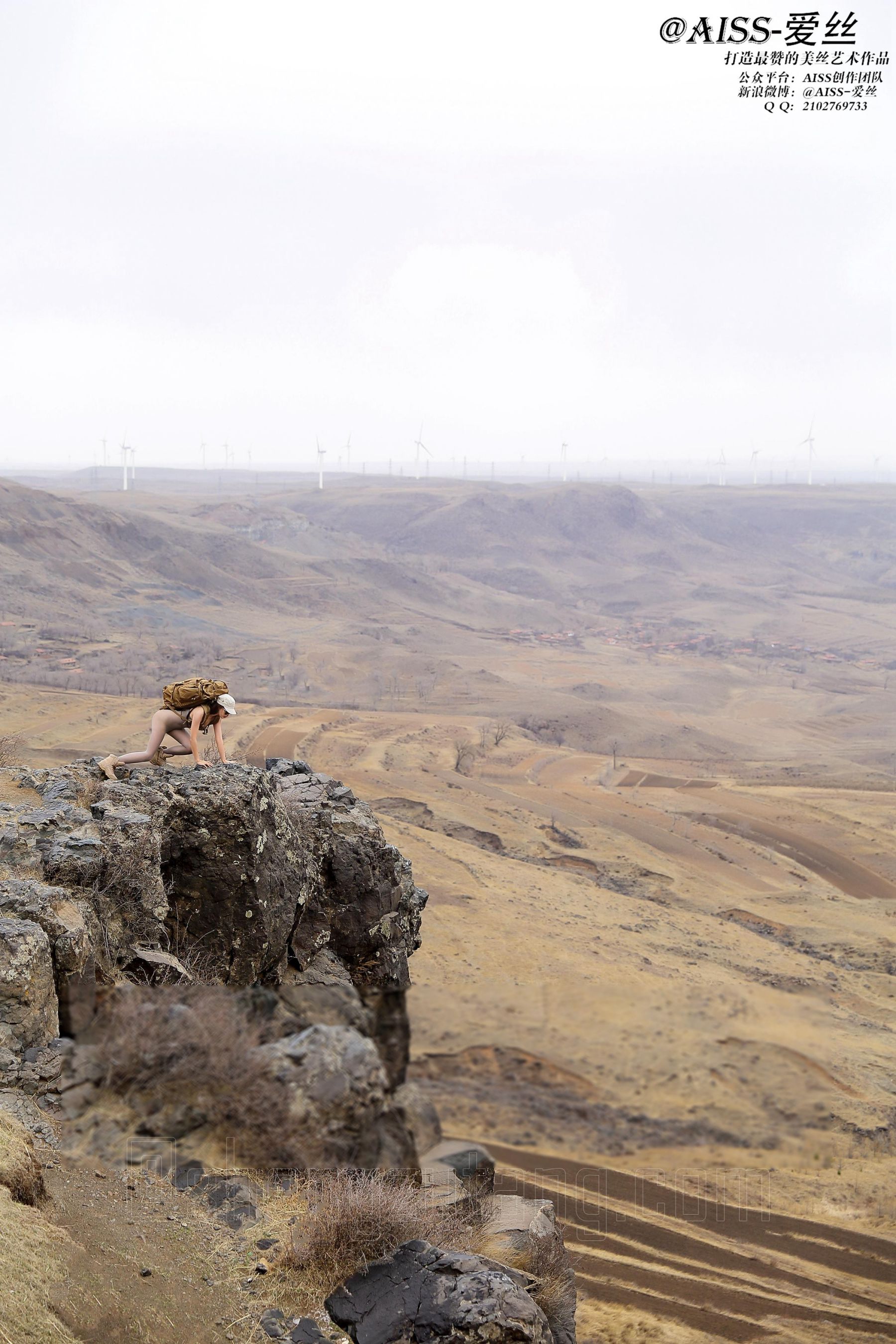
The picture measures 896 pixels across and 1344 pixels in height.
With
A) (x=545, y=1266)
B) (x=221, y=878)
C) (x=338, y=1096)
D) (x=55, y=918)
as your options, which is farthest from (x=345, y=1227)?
(x=221, y=878)

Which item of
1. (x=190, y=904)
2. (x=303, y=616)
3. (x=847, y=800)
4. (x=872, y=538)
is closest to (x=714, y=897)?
(x=847, y=800)

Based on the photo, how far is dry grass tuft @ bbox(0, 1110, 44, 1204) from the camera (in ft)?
17.6

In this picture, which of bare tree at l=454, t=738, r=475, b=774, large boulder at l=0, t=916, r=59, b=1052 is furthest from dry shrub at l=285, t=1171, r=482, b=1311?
bare tree at l=454, t=738, r=475, b=774

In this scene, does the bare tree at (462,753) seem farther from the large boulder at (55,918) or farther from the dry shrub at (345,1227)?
the dry shrub at (345,1227)

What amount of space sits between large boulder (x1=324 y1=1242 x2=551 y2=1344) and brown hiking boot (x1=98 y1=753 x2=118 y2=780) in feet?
17.8

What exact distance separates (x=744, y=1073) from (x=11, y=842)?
1115 cm

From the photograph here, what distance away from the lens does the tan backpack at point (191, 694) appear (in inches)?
394

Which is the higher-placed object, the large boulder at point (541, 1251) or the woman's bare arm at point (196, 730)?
the woman's bare arm at point (196, 730)

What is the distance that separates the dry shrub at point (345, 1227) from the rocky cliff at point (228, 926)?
0.14m

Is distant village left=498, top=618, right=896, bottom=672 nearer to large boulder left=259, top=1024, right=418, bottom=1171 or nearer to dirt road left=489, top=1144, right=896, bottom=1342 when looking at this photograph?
dirt road left=489, top=1144, right=896, bottom=1342

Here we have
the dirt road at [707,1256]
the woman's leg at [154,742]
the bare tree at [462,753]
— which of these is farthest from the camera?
the bare tree at [462,753]

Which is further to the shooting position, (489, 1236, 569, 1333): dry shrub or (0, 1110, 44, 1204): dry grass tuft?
(489, 1236, 569, 1333): dry shrub

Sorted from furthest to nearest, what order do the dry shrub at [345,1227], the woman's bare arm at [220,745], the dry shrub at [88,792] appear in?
the woman's bare arm at [220,745] → the dry shrub at [88,792] → the dry shrub at [345,1227]

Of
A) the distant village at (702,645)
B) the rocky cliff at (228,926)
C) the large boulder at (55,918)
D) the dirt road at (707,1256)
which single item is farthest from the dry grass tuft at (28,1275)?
the distant village at (702,645)
